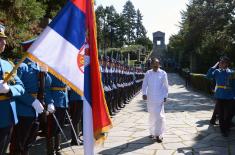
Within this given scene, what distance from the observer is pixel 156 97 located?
9.85 metres

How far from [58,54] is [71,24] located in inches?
14.1

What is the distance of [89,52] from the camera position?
4.61m

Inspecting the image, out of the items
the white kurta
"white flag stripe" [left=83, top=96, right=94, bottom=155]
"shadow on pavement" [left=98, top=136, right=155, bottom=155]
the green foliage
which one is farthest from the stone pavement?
the green foliage

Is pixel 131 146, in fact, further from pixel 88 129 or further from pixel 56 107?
pixel 88 129

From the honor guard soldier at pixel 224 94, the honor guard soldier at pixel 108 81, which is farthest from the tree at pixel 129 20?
the honor guard soldier at pixel 224 94

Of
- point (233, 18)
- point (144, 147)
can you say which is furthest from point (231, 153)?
point (233, 18)

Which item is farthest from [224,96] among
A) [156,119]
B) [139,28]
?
[139,28]

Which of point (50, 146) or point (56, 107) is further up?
point (56, 107)

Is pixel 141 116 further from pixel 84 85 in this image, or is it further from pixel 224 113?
pixel 84 85

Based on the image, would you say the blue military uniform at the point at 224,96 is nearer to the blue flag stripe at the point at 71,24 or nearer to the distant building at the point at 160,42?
the blue flag stripe at the point at 71,24

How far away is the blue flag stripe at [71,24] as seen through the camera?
4.55m

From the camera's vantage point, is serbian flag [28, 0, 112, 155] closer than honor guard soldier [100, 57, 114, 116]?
Yes

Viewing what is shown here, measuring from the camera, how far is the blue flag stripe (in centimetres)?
455

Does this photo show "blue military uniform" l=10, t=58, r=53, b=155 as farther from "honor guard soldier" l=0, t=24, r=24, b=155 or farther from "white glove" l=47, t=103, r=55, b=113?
"honor guard soldier" l=0, t=24, r=24, b=155
